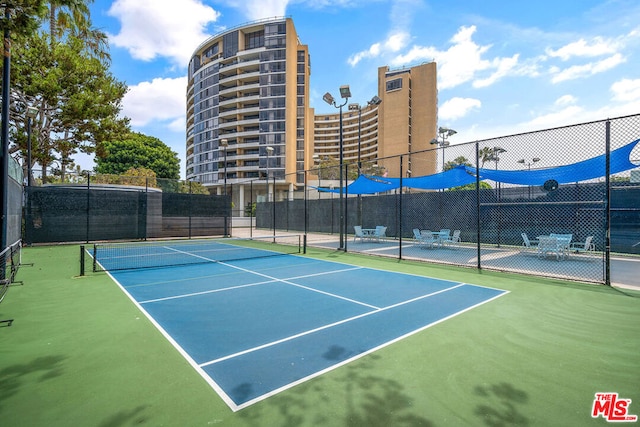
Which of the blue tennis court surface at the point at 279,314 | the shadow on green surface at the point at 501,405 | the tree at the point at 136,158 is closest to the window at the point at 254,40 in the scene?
the tree at the point at 136,158

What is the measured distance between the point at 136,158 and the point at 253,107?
23.7 metres

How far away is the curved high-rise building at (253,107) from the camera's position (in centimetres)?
6175

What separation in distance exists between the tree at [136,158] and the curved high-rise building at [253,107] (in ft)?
35.1

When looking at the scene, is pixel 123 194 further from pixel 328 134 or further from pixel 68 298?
pixel 328 134

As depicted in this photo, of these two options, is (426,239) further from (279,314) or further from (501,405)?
(501,405)

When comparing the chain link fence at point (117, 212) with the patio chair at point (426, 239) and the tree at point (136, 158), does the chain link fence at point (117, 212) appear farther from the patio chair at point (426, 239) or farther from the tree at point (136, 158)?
the tree at point (136, 158)

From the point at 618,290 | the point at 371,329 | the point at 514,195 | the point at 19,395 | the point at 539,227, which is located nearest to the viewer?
the point at 19,395

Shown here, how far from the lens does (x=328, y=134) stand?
367ft

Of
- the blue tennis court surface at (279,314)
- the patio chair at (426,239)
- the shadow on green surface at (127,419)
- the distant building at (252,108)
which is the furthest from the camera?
the distant building at (252,108)

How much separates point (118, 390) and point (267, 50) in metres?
68.2

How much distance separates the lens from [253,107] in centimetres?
6375

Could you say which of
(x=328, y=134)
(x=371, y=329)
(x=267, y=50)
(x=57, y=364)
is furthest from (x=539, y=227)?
(x=328, y=134)

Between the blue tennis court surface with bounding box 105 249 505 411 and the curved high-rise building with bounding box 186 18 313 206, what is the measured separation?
5082 cm

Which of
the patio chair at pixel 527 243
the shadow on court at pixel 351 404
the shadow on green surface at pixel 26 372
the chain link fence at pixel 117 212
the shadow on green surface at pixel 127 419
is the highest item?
the chain link fence at pixel 117 212
